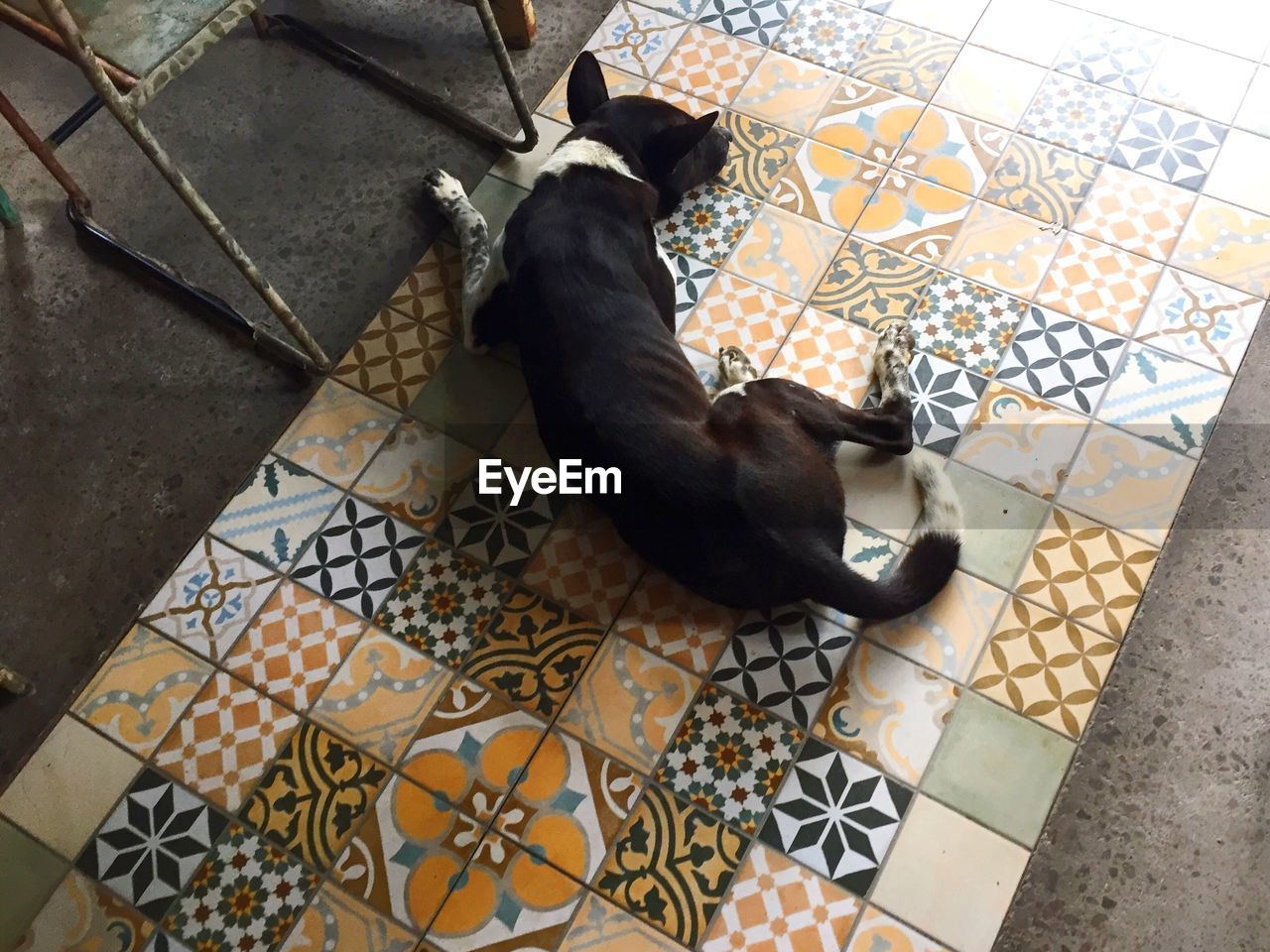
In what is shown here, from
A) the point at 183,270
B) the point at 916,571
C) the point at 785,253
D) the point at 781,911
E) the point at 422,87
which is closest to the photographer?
the point at 781,911

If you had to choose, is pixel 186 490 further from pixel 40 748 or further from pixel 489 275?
pixel 489 275

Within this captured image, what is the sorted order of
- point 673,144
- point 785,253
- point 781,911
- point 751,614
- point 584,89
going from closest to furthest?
1. point 781,911
2. point 751,614
3. point 673,144
4. point 584,89
5. point 785,253

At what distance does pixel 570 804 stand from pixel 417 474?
744 mm

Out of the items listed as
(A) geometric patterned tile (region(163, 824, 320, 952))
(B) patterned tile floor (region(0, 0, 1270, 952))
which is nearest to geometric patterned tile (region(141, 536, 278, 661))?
(B) patterned tile floor (region(0, 0, 1270, 952))

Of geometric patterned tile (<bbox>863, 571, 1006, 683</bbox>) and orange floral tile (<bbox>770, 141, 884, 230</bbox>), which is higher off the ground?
orange floral tile (<bbox>770, 141, 884, 230</bbox>)

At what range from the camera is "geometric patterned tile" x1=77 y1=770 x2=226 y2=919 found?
1.77m

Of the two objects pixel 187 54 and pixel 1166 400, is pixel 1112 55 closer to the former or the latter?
pixel 1166 400

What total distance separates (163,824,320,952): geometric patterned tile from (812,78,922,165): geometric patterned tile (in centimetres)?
192

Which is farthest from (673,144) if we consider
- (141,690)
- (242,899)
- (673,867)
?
(242,899)

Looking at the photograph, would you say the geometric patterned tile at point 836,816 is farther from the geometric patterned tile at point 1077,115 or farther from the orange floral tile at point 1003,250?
the geometric patterned tile at point 1077,115

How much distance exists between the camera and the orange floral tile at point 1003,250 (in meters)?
2.15

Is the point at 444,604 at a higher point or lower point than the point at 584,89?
lower

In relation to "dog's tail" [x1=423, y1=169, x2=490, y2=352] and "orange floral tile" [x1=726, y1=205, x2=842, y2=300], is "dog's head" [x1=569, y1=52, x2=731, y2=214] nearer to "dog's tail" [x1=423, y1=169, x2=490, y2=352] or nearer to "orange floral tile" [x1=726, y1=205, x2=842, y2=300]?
"orange floral tile" [x1=726, y1=205, x2=842, y2=300]

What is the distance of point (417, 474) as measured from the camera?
6.78 feet
